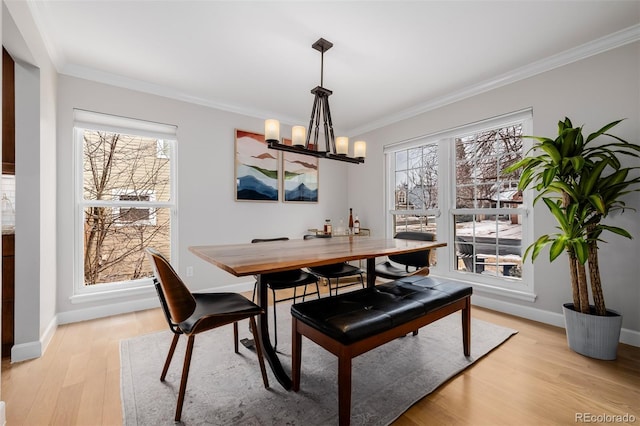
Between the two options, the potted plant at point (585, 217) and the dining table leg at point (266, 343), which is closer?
the dining table leg at point (266, 343)

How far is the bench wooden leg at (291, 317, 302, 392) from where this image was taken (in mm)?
1681

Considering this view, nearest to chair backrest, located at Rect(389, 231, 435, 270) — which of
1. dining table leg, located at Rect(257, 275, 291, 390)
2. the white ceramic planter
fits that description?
the white ceramic planter

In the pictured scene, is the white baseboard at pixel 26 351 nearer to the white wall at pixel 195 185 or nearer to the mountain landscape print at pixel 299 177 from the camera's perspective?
the white wall at pixel 195 185

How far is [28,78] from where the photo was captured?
6.94 feet

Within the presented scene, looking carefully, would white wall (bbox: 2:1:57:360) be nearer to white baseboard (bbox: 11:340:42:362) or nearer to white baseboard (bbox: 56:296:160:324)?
white baseboard (bbox: 11:340:42:362)

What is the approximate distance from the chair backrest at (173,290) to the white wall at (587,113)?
121 inches

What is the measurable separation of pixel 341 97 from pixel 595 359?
333cm

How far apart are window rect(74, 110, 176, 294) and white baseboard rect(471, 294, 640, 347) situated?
366cm

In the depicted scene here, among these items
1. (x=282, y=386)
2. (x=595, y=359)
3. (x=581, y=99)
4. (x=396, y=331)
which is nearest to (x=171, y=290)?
(x=282, y=386)

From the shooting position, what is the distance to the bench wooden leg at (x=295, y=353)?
5.51ft

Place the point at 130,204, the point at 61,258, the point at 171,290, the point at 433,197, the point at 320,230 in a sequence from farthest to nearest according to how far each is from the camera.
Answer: the point at 320,230, the point at 433,197, the point at 130,204, the point at 61,258, the point at 171,290

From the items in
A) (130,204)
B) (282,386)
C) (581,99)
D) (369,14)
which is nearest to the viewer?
(282,386)

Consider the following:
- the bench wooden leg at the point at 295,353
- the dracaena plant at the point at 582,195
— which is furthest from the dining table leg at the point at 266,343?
the dracaena plant at the point at 582,195

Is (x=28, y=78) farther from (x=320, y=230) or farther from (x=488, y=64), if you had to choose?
(x=488, y=64)
